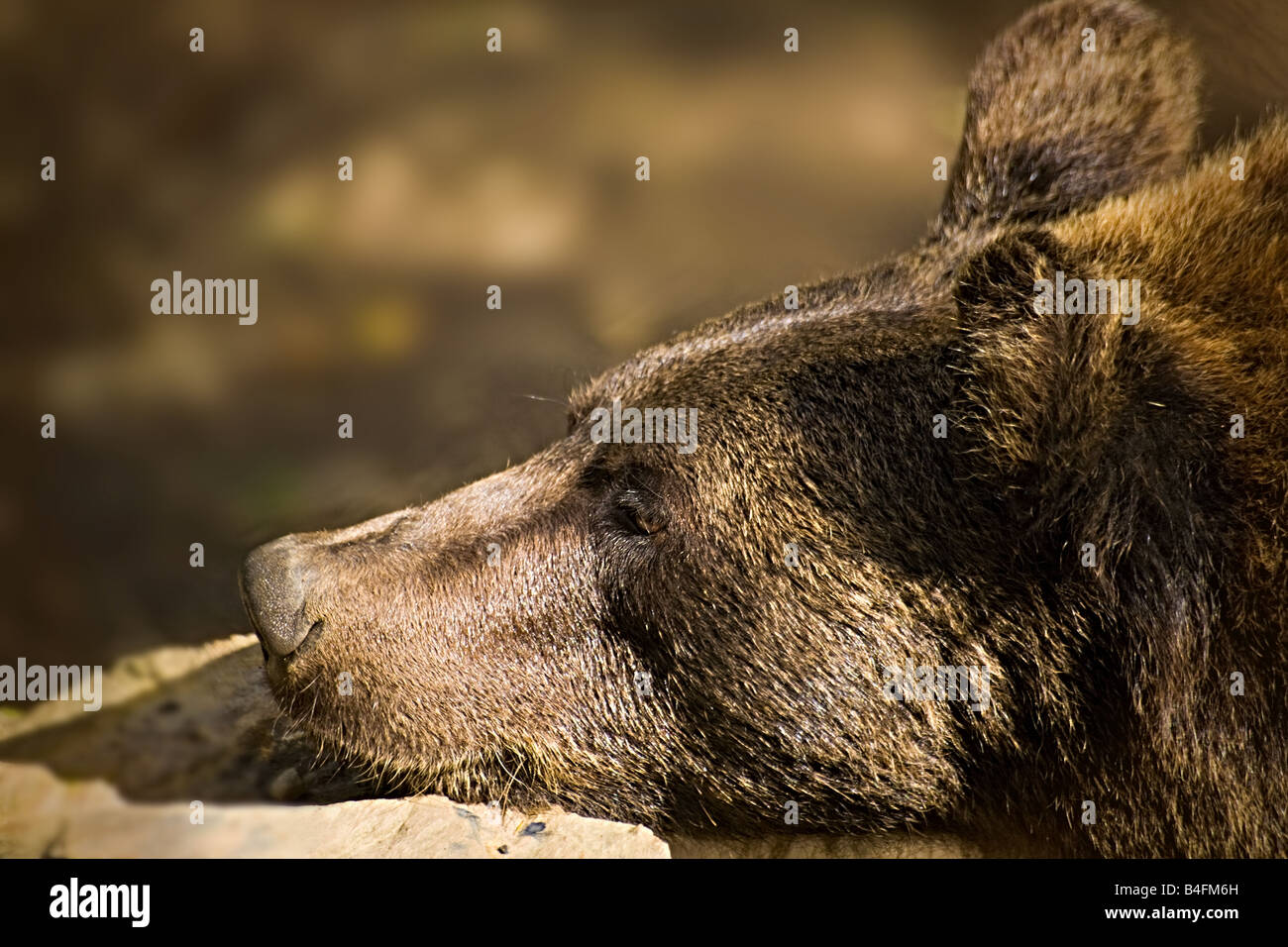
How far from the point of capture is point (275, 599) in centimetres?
309

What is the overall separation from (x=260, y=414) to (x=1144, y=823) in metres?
3.02

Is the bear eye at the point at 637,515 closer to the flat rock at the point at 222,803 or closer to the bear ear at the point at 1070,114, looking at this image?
the flat rock at the point at 222,803

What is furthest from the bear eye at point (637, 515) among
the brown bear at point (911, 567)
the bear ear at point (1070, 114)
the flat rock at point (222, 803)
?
the bear ear at point (1070, 114)

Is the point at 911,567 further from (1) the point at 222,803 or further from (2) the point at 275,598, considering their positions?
(1) the point at 222,803

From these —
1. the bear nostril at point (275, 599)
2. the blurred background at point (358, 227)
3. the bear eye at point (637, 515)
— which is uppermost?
the blurred background at point (358, 227)

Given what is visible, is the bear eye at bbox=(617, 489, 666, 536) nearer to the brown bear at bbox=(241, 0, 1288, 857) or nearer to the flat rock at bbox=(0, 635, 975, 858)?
the brown bear at bbox=(241, 0, 1288, 857)

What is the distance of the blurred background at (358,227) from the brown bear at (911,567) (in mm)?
704

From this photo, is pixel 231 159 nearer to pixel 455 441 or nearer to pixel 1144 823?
pixel 455 441

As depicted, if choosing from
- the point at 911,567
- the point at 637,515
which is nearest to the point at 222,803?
the point at 637,515

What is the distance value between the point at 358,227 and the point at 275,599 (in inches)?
65.2

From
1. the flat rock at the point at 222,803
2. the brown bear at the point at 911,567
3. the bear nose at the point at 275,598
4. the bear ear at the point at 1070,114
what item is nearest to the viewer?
the brown bear at the point at 911,567

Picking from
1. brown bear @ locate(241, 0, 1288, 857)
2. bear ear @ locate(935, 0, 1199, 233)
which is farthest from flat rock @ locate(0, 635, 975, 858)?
bear ear @ locate(935, 0, 1199, 233)

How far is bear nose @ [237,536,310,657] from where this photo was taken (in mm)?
3080

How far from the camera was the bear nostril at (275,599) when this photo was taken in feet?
10.1
